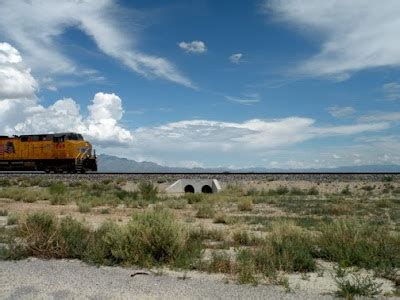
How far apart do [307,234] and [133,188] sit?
23708mm

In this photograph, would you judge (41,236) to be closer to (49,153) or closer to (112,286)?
(112,286)

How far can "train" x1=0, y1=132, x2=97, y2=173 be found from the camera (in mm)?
47094

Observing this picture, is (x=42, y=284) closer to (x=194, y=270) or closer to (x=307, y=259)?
(x=194, y=270)

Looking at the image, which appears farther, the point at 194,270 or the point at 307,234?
the point at 307,234

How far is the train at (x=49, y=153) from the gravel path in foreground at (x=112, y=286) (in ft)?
126

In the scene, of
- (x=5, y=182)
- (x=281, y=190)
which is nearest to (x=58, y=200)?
(x=281, y=190)

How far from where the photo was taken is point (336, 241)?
35.9 feet

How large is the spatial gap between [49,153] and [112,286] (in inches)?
1650

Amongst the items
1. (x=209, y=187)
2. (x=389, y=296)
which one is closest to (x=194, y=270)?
(x=389, y=296)

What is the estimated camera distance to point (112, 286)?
8.31m

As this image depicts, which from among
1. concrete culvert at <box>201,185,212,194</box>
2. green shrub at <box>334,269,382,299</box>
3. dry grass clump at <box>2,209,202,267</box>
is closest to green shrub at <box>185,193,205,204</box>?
concrete culvert at <box>201,185,212,194</box>

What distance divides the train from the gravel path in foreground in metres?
38.5

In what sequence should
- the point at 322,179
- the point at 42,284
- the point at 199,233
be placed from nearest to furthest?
the point at 42,284, the point at 199,233, the point at 322,179

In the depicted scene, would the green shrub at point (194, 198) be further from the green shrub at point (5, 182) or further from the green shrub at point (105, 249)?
the green shrub at point (5, 182)
